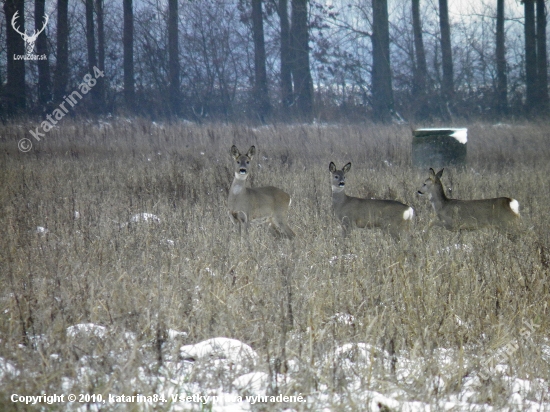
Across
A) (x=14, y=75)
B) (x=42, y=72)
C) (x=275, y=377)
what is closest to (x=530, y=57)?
(x=42, y=72)

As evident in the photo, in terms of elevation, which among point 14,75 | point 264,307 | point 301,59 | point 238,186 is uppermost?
point 301,59

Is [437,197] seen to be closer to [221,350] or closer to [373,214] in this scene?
[373,214]

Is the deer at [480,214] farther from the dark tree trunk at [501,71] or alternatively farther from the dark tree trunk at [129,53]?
the dark tree trunk at [501,71]

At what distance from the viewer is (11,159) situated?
1216 centimetres

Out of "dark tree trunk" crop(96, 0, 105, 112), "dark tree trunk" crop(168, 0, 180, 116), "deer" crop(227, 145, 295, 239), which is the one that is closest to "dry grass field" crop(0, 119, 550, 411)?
"deer" crop(227, 145, 295, 239)

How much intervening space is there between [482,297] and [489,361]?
1.16 m

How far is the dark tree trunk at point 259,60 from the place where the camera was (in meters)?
27.6

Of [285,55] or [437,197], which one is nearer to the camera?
[437,197]

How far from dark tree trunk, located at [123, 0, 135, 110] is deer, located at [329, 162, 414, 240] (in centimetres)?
1990

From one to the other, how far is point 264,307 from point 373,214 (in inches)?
136

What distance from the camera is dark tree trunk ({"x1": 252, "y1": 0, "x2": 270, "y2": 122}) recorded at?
27.6 metres

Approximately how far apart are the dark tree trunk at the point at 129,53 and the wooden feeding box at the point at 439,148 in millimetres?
16193

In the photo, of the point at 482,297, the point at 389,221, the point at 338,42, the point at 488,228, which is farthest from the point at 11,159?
the point at 338,42

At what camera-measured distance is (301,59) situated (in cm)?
2855
